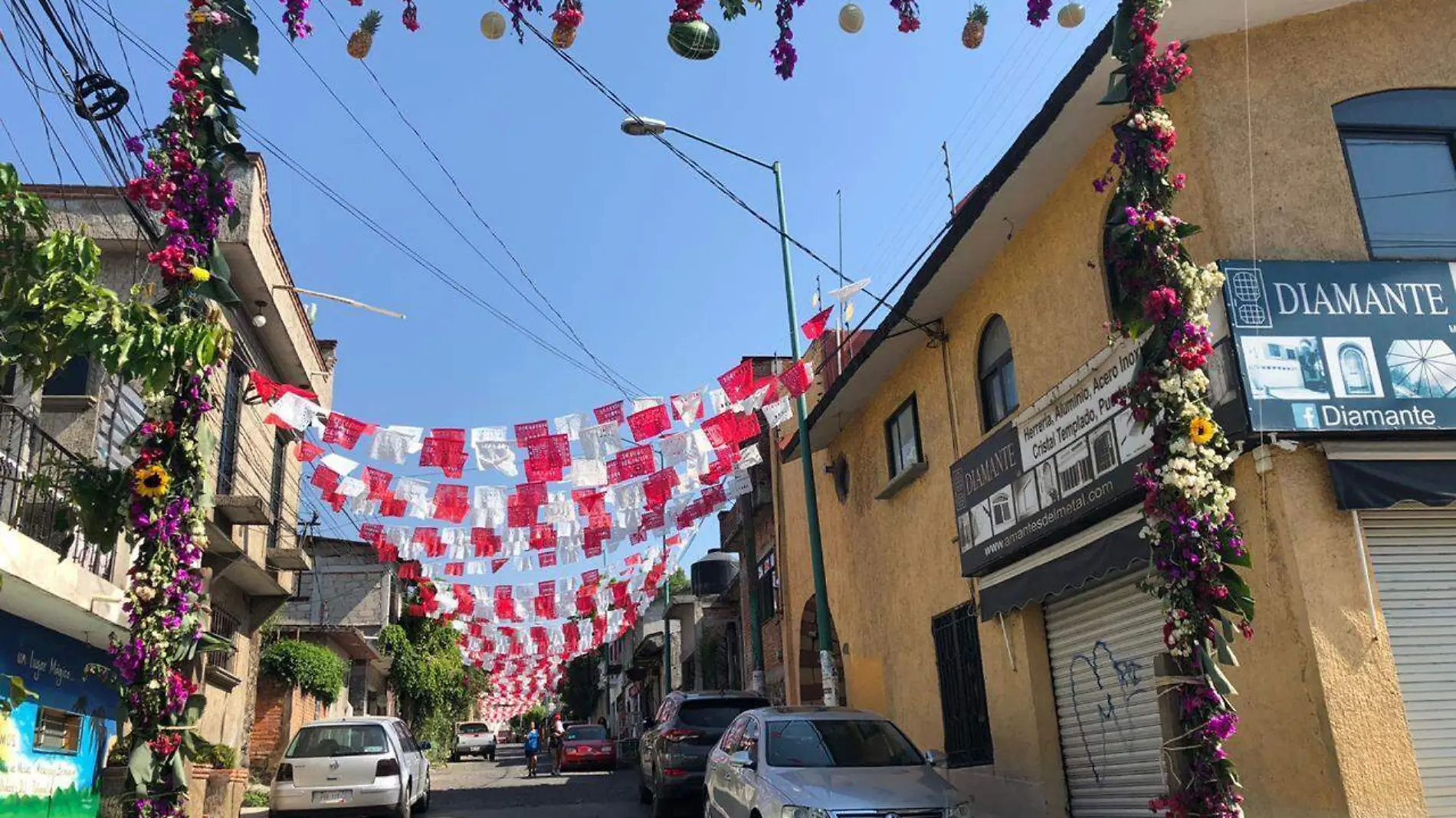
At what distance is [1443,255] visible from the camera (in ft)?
27.6

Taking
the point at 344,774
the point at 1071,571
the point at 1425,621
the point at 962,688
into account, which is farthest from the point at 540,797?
the point at 1425,621

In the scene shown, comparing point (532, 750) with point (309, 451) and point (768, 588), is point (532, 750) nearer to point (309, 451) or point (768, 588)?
point (768, 588)

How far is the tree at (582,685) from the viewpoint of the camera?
7974 centimetres

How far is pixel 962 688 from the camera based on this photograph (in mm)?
12820

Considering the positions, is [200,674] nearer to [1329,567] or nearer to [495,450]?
[1329,567]

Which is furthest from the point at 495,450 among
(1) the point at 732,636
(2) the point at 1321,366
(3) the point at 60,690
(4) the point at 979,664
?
(1) the point at 732,636

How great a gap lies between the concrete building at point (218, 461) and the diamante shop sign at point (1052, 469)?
7603 millimetres

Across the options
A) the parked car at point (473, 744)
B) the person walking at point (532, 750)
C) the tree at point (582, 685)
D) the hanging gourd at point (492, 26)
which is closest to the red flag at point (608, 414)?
the hanging gourd at point (492, 26)

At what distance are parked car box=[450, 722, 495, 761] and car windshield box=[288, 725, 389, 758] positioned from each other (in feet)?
112

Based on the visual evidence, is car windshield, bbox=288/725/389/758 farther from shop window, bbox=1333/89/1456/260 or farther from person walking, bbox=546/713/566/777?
person walking, bbox=546/713/566/777

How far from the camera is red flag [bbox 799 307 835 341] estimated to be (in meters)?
14.8

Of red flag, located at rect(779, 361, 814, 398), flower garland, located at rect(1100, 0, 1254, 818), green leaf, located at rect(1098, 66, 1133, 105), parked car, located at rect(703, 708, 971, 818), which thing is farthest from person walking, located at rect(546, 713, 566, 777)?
green leaf, located at rect(1098, 66, 1133, 105)

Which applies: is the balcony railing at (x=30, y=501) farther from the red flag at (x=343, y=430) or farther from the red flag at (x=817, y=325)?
the red flag at (x=817, y=325)

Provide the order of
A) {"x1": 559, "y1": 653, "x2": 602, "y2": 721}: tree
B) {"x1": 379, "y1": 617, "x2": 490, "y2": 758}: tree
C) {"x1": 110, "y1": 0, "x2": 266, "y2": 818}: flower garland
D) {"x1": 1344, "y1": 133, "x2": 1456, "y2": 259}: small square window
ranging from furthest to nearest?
{"x1": 559, "y1": 653, "x2": 602, "y2": 721}: tree < {"x1": 379, "y1": 617, "x2": 490, "y2": 758}: tree < {"x1": 1344, "y1": 133, "x2": 1456, "y2": 259}: small square window < {"x1": 110, "y1": 0, "x2": 266, "y2": 818}: flower garland
